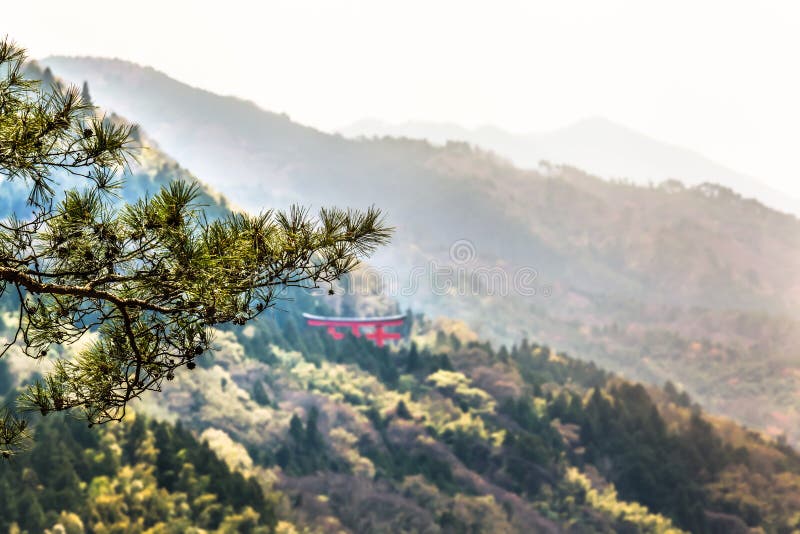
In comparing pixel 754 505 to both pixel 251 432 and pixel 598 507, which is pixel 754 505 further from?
pixel 251 432

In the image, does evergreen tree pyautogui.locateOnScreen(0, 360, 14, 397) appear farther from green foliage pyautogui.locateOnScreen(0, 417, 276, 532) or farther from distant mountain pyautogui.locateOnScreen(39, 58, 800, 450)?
distant mountain pyautogui.locateOnScreen(39, 58, 800, 450)

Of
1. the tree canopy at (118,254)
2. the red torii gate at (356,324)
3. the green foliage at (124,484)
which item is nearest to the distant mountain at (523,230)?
the red torii gate at (356,324)

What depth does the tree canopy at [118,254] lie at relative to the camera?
493 centimetres

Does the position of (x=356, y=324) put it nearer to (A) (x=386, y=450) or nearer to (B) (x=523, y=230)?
(A) (x=386, y=450)

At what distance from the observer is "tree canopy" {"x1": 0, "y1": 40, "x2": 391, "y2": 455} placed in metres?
4.93

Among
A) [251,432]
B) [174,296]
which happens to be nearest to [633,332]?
[251,432]

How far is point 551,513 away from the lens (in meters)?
35.7

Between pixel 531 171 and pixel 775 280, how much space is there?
3432cm

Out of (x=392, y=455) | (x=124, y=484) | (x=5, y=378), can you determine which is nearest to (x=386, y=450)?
(x=392, y=455)

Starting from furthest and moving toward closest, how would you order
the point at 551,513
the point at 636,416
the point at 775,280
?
the point at 775,280 < the point at 636,416 < the point at 551,513

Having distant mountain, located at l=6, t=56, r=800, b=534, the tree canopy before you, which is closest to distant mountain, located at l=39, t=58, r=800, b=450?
distant mountain, located at l=6, t=56, r=800, b=534

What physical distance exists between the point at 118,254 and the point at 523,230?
383ft

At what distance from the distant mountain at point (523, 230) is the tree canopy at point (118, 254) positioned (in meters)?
80.3

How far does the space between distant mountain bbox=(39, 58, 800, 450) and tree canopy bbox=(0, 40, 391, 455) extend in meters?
80.3
